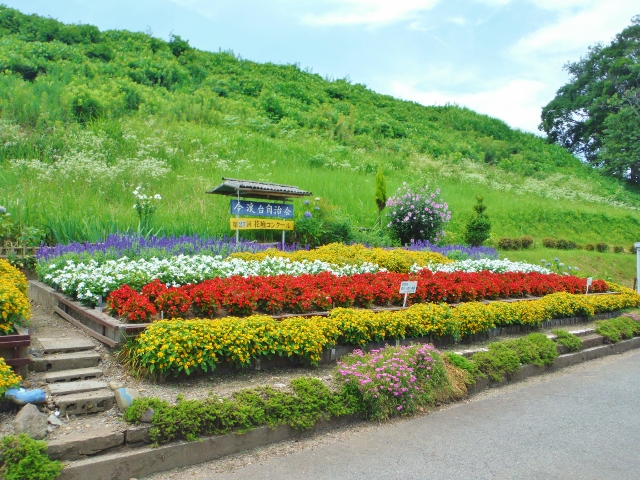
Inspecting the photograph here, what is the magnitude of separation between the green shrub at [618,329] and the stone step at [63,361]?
7.89 m

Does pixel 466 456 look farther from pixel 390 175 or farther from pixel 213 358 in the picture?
pixel 390 175

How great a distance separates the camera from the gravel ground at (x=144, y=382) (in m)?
3.87

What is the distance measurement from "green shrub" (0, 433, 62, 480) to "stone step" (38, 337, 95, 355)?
1696 millimetres

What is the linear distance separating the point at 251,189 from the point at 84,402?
6.91 meters

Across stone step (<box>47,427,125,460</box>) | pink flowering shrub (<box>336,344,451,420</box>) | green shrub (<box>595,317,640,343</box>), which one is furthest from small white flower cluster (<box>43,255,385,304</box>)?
green shrub (<box>595,317,640,343</box>)

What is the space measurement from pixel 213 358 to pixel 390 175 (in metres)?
18.5

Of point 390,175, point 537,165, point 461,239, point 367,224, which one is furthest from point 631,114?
point 367,224

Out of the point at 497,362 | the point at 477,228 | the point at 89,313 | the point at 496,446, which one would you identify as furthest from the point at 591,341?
the point at 89,313

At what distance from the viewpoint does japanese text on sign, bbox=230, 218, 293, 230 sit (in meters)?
10.3

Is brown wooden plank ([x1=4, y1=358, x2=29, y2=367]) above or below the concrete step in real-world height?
above

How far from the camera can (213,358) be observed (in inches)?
189

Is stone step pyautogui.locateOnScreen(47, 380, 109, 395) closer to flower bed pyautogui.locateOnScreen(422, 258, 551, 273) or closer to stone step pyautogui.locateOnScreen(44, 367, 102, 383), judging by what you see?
stone step pyautogui.locateOnScreen(44, 367, 102, 383)

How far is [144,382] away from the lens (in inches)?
184

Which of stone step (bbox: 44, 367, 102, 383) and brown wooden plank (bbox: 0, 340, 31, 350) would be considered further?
stone step (bbox: 44, 367, 102, 383)
